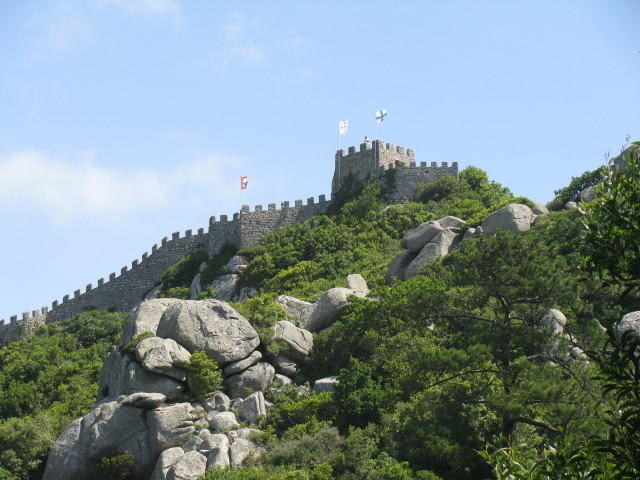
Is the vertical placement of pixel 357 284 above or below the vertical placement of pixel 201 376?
above

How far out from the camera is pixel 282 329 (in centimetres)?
2920

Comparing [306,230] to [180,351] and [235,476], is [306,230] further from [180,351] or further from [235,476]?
[235,476]

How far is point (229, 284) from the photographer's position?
4634 centimetres

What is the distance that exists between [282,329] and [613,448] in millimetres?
20080

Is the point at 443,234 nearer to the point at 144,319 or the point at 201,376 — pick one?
the point at 144,319

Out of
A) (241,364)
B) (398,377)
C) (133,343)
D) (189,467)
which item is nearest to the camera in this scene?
(189,467)

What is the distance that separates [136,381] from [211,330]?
256 centimetres

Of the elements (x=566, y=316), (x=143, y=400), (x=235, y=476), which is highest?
(x=566, y=316)

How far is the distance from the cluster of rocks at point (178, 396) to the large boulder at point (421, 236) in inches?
333

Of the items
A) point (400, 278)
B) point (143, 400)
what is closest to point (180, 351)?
→ point (143, 400)

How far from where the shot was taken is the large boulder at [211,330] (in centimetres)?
2739

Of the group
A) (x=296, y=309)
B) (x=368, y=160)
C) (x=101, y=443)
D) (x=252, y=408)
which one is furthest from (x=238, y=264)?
(x=101, y=443)

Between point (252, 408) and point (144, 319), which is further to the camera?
point (144, 319)

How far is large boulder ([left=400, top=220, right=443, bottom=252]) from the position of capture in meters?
37.2
